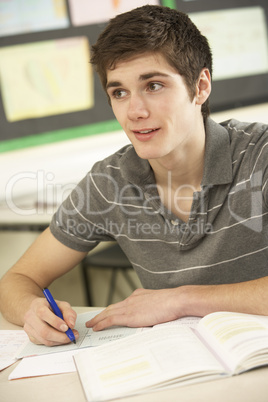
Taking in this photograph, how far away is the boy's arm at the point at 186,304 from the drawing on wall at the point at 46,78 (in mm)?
1734

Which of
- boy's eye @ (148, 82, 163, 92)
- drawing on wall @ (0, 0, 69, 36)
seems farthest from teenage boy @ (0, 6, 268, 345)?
drawing on wall @ (0, 0, 69, 36)

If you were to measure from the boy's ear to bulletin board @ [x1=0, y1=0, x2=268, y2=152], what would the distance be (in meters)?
1.45

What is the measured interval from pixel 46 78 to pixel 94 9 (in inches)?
Result: 18.2

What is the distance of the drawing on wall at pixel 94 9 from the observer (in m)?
2.71

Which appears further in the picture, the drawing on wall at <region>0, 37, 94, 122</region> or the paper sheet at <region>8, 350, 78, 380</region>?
the drawing on wall at <region>0, 37, 94, 122</region>

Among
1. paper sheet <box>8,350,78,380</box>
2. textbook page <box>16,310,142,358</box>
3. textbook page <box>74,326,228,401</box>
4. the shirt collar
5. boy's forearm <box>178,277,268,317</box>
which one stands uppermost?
the shirt collar

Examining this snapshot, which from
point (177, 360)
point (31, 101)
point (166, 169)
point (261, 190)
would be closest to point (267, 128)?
point (261, 190)

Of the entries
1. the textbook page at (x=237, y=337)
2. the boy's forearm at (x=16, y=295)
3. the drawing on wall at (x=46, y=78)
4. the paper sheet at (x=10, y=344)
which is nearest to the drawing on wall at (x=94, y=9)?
the drawing on wall at (x=46, y=78)

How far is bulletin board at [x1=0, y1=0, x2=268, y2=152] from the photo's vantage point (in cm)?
261

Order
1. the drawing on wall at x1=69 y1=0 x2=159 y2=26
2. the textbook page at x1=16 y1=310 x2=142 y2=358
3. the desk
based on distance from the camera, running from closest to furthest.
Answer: the desk → the textbook page at x1=16 y1=310 x2=142 y2=358 → the drawing on wall at x1=69 y1=0 x2=159 y2=26

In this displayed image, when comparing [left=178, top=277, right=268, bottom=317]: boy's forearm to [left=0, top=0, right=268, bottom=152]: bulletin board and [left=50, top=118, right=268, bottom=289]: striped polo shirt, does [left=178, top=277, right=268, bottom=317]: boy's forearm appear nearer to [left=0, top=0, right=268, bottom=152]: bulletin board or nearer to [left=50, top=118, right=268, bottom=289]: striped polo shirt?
[left=50, top=118, right=268, bottom=289]: striped polo shirt

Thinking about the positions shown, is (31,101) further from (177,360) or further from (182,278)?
(177,360)

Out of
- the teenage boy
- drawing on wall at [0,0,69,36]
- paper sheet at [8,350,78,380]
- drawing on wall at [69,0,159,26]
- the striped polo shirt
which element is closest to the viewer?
paper sheet at [8,350,78,380]

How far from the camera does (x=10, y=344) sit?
1.14 meters
